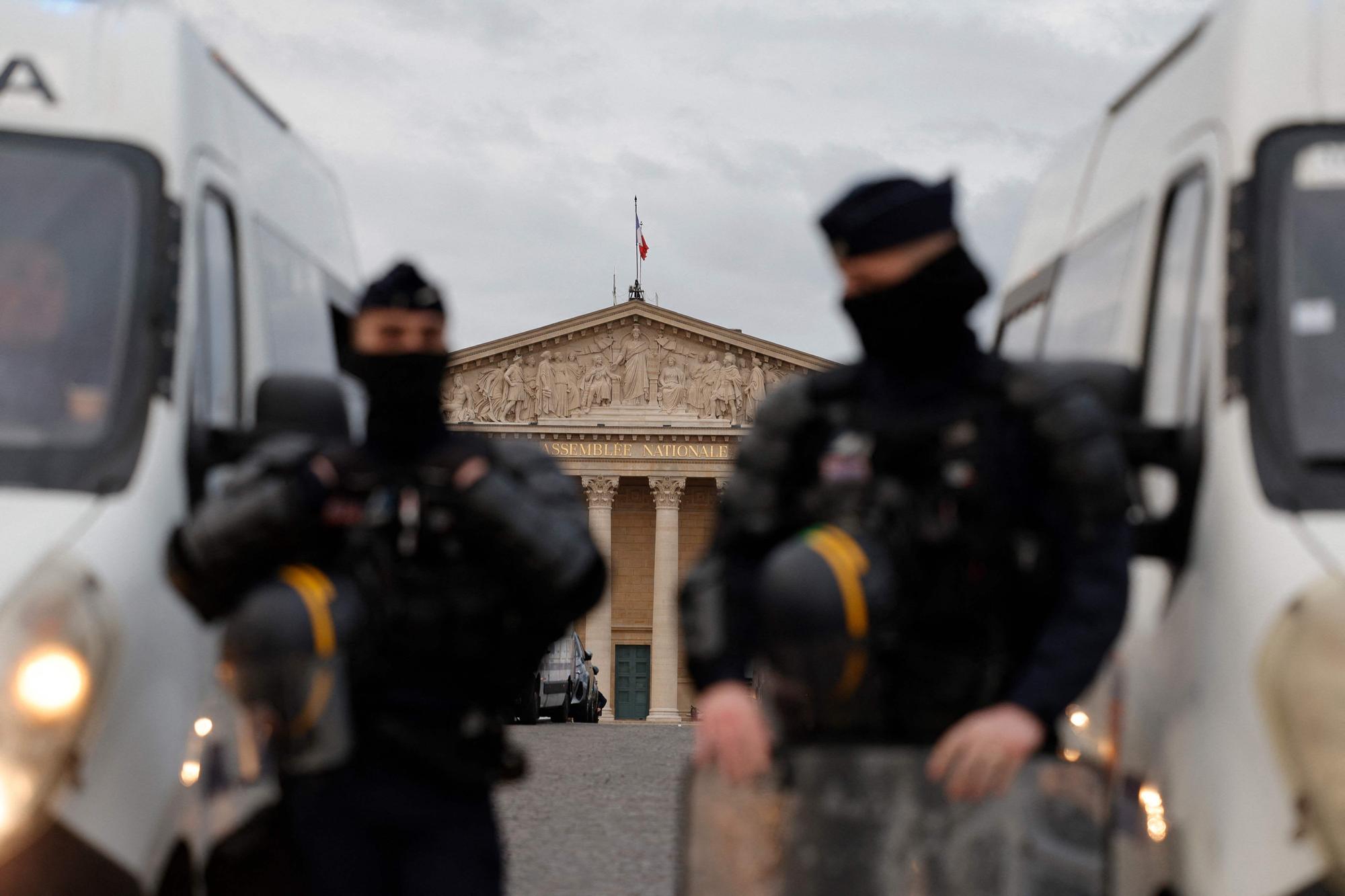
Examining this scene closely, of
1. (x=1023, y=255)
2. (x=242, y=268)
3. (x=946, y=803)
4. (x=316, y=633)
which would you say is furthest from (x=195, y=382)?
(x=1023, y=255)

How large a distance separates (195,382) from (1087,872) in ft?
6.48

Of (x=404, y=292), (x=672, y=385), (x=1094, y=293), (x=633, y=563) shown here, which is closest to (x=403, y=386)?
(x=404, y=292)

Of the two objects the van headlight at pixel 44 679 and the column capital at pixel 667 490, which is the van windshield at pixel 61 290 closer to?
the van headlight at pixel 44 679

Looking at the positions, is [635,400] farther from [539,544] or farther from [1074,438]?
[1074,438]

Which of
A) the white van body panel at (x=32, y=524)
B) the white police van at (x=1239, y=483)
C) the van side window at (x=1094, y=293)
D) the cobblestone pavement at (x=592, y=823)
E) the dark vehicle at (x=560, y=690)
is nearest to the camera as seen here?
the white police van at (x=1239, y=483)

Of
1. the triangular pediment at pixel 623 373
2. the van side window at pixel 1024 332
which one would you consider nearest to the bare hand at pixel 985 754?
the van side window at pixel 1024 332

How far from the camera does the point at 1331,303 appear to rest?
3.14 m

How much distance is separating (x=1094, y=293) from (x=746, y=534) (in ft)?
6.09

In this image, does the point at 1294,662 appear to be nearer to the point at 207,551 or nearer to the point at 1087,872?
the point at 1087,872

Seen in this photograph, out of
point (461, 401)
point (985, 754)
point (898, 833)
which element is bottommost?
point (898, 833)

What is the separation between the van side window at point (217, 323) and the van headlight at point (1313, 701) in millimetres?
2047

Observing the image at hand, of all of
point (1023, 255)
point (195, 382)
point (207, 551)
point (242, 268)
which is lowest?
point (207, 551)

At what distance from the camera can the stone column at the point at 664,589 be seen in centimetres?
5191

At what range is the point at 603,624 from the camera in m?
52.2
